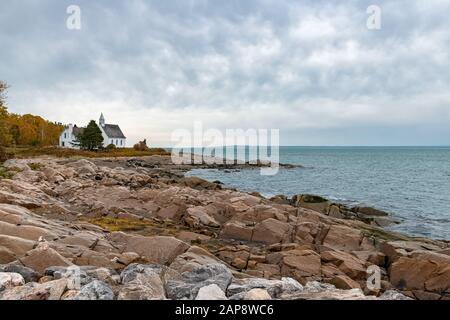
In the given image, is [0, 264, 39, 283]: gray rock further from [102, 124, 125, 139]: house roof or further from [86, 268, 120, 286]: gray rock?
[102, 124, 125, 139]: house roof

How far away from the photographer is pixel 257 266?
12.0 meters

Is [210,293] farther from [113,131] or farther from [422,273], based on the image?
[113,131]

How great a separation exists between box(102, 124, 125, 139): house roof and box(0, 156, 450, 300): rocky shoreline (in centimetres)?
9569

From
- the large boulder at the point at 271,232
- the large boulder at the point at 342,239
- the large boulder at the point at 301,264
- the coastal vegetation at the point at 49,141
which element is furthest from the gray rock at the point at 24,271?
the coastal vegetation at the point at 49,141

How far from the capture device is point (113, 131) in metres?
119

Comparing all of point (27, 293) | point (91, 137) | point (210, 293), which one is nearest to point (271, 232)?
point (210, 293)

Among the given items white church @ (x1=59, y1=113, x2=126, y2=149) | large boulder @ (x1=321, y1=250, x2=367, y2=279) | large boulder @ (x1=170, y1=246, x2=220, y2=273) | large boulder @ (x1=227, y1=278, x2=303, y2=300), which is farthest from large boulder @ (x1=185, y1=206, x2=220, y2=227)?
white church @ (x1=59, y1=113, x2=126, y2=149)

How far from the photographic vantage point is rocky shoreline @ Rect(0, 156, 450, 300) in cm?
689

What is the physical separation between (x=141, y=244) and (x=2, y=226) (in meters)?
4.01

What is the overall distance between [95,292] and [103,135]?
11348 centimetres

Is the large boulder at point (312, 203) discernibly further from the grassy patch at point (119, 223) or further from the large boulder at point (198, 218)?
the grassy patch at point (119, 223)

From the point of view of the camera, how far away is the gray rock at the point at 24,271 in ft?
23.5
